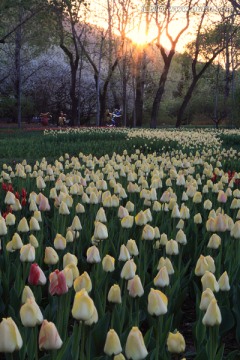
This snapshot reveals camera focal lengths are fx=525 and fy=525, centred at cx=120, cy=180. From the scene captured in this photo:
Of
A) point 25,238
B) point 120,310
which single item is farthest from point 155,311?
point 25,238

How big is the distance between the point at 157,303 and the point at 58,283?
15.7 inches

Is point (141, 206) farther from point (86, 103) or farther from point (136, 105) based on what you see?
point (86, 103)

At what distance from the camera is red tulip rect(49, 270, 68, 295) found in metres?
2.03

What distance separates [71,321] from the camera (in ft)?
10.4

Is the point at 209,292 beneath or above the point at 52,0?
beneath

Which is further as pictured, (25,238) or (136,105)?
(136,105)

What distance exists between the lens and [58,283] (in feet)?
6.72

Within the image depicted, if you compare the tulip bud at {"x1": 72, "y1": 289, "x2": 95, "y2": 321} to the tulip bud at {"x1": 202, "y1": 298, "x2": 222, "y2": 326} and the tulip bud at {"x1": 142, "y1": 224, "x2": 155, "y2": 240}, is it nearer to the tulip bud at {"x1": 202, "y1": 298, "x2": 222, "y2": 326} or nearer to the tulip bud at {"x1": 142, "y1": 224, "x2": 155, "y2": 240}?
the tulip bud at {"x1": 202, "y1": 298, "x2": 222, "y2": 326}

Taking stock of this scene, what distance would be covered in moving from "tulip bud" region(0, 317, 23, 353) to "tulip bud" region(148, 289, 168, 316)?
54 centimetres

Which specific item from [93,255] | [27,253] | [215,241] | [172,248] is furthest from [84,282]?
[215,241]

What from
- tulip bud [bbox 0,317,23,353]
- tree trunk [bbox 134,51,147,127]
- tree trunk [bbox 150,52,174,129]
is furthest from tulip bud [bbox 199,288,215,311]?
tree trunk [bbox 134,51,147,127]

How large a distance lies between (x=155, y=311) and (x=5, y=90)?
4513 cm

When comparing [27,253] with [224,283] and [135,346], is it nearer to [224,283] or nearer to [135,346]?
[224,283]

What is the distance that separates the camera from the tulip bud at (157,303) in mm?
1927
